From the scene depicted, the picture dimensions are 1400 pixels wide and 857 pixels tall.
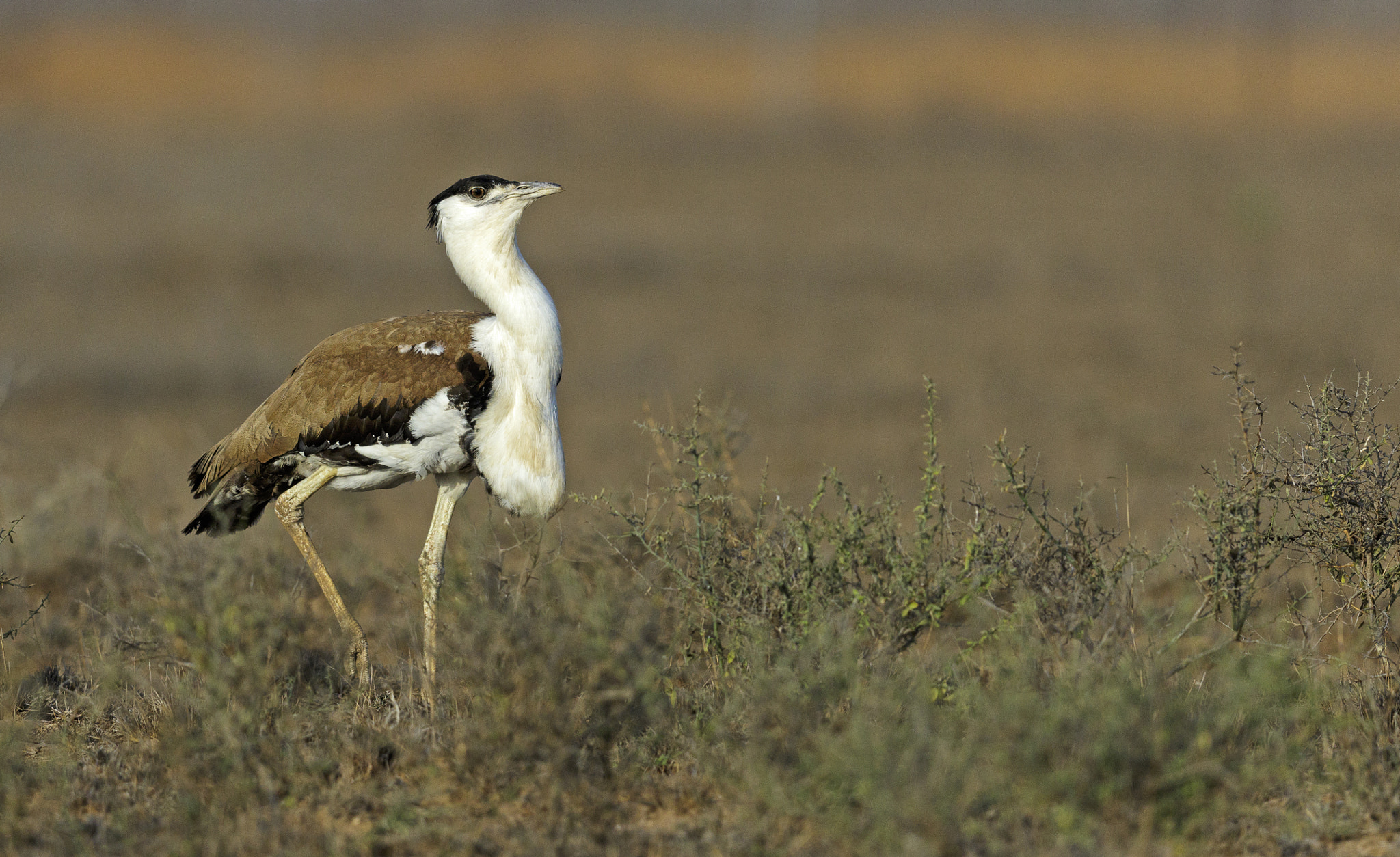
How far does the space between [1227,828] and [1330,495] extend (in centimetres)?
124

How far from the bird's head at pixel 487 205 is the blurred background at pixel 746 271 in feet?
4.85

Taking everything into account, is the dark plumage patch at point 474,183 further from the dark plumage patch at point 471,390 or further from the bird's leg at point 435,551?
the bird's leg at point 435,551

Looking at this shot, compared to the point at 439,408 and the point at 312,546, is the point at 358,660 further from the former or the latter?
the point at 439,408

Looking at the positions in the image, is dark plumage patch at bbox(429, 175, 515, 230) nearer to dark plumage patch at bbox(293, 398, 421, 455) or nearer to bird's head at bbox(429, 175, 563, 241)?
bird's head at bbox(429, 175, 563, 241)

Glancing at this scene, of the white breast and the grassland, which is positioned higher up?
the white breast

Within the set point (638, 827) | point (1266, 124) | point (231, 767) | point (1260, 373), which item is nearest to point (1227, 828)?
point (638, 827)

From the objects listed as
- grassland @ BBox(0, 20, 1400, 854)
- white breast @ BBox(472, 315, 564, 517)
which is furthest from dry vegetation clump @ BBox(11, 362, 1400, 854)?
white breast @ BBox(472, 315, 564, 517)

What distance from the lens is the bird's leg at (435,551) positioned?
172 inches

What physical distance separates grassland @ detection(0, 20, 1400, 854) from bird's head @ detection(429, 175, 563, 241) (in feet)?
3.18

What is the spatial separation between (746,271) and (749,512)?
1074 cm

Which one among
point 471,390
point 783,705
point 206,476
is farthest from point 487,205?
point 783,705

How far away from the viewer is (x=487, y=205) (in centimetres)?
480

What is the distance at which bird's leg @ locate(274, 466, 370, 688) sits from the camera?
460 cm

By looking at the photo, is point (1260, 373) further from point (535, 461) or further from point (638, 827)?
point (638, 827)
